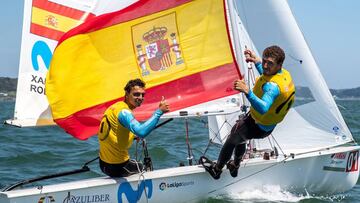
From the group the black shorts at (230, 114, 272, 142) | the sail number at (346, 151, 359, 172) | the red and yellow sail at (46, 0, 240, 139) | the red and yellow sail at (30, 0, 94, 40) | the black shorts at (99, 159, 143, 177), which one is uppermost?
Answer: the red and yellow sail at (30, 0, 94, 40)

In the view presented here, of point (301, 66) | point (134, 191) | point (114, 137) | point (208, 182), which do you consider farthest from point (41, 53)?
point (301, 66)

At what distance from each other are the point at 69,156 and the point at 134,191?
462cm

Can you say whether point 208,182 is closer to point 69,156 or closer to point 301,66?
point 301,66

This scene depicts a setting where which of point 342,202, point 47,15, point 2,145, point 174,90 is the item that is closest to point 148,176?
point 174,90

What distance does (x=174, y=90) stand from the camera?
6.36 metres

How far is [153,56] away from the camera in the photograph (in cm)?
635

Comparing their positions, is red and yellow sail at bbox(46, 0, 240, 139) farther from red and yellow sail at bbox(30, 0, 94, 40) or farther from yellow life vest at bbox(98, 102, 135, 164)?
yellow life vest at bbox(98, 102, 135, 164)

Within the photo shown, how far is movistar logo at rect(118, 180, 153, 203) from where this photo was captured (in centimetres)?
544

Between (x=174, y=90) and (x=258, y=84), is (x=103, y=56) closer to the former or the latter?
(x=174, y=90)

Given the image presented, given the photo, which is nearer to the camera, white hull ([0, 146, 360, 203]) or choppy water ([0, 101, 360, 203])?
white hull ([0, 146, 360, 203])

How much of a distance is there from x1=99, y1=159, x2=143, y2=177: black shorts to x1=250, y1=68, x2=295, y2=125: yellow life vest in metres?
1.14

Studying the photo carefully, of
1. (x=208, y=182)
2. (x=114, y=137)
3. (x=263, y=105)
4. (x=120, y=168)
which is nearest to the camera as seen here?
(x=263, y=105)

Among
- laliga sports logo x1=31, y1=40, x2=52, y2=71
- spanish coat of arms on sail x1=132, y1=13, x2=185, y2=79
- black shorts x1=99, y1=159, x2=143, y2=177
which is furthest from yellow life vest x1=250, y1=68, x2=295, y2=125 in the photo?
laliga sports logo x1=31, y1=40, x2=52, y2=71

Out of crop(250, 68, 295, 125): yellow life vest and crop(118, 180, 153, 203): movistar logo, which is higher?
crop(250, 68, 295, 125): yellow life vest
